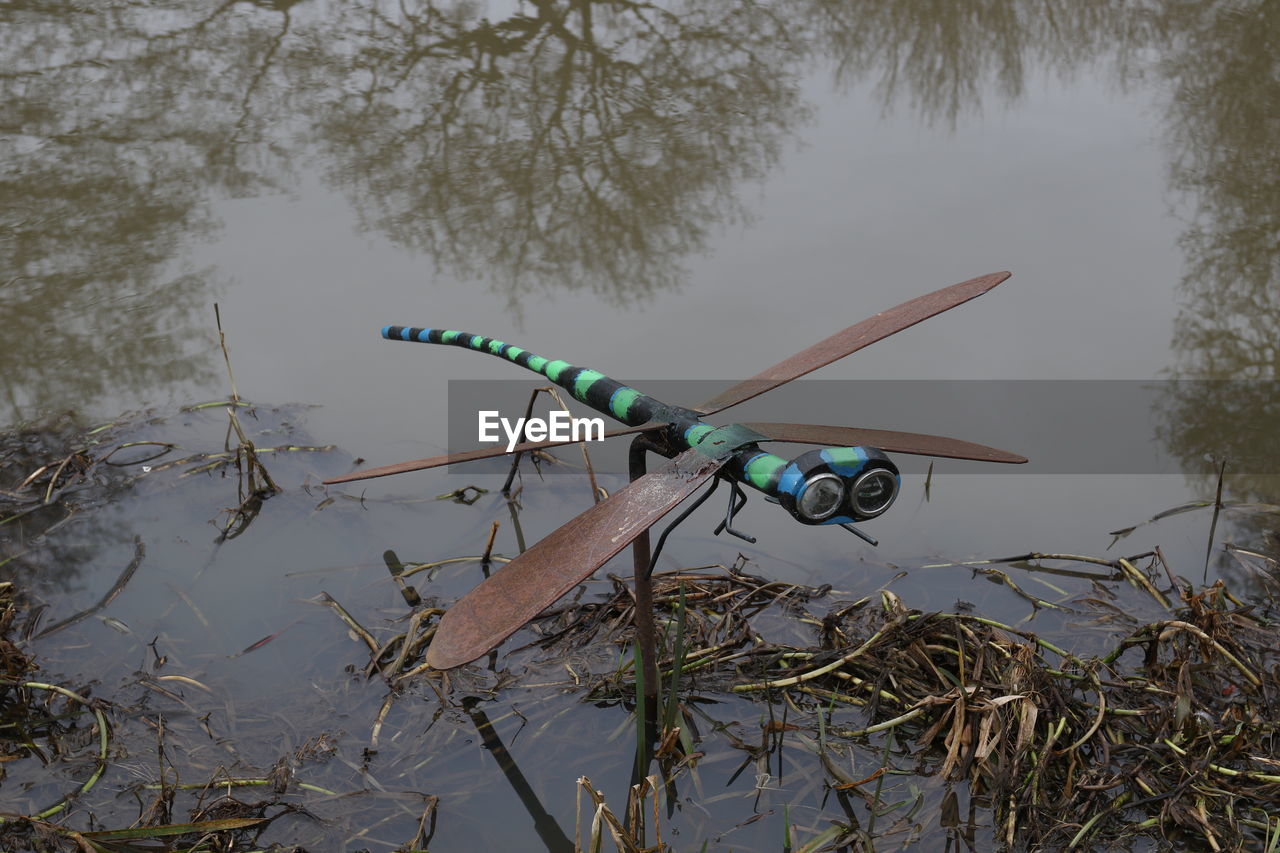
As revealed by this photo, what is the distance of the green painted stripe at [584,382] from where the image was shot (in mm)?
2842

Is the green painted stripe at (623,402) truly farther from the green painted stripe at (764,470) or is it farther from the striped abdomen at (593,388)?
the green painted stripe at (764,470)

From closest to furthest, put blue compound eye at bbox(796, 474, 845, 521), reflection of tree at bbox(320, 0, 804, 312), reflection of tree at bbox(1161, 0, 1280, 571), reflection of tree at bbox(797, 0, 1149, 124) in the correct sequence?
blue compound eye at bbox(796, 474, 845, 521) → reflection of tree at bbox(1161, 0, 1280, 571) → reflection of tree at bbox(320, 0, 804, 312) → reflection of tree at bbox(797, 0, 1149, 124)

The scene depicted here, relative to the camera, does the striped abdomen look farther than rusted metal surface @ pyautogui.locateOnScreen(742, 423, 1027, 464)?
Yes

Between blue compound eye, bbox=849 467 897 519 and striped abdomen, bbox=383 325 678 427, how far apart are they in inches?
22.7

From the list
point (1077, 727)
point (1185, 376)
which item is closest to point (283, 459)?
point (1077, 727)

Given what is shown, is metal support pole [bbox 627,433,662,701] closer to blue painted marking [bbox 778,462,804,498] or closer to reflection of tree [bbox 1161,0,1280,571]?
blue painted marking [bbox 778,462,804,498]

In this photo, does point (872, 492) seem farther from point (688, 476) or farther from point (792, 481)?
point (688, 476)

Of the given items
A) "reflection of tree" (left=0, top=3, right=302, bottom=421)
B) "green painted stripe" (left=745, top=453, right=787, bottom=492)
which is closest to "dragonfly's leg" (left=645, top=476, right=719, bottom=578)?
"green painted stripe" (left=745, top=453, right=787, bottom=492)

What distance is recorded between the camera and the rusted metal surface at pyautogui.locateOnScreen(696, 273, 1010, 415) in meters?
2.70

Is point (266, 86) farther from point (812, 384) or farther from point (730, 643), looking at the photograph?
point (730, 643)

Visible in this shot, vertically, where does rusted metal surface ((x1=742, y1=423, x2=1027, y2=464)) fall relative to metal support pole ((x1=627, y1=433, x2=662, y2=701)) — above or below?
above

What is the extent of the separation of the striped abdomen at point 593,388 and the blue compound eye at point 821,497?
544 millimetres

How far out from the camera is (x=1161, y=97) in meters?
6.20

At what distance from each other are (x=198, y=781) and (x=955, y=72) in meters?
5.84
